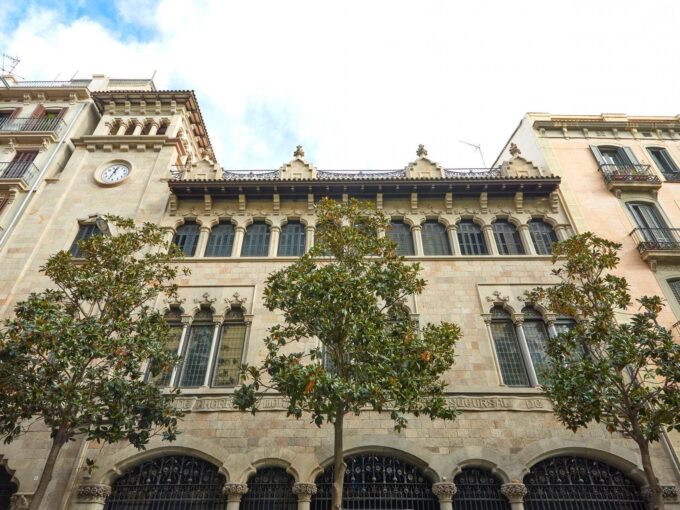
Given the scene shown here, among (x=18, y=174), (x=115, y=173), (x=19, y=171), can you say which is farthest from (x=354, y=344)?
(x=19, y=171)

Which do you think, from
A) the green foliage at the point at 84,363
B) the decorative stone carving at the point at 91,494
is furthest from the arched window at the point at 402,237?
the decorative stone carving at the point at 91,494

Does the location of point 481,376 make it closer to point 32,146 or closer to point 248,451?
point 248,451

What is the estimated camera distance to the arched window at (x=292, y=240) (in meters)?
15.8

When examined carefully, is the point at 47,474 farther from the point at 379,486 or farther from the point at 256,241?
the point at 256,241

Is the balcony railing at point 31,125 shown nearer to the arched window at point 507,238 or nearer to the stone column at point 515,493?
the arched window at point 507,238

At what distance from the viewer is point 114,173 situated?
720 inches

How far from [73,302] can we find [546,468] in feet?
43.2

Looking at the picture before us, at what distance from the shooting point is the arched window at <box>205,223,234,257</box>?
1581 centimetres

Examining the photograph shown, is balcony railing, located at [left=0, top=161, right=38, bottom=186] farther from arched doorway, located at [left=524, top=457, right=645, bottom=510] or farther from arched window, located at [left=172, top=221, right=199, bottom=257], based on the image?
arched doorway, located at [left=524, top=457, right=645, bottom=510]

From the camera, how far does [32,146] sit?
762 inches

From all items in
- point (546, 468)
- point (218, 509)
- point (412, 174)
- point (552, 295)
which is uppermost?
point (412, 174)

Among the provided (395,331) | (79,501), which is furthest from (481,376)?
(79,501)

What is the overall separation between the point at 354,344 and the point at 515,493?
19.4 feet

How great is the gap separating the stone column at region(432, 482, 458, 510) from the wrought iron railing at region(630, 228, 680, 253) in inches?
420
